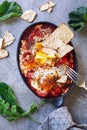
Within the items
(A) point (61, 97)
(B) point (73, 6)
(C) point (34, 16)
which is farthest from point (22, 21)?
(A) point (61, 97)

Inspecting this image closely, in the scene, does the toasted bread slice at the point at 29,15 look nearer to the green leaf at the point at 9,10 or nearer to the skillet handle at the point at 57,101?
the green leaf at the point at 9,10

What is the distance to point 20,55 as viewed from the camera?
103 cm

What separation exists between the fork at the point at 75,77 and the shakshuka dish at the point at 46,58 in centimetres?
1

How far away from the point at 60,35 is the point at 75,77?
0.43 feet

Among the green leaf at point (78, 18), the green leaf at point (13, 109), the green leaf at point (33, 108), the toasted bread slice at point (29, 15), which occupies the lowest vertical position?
the green leaf at point (33, 108)

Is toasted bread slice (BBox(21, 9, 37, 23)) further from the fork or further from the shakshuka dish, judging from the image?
the fork

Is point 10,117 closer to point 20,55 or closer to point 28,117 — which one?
point 28,117

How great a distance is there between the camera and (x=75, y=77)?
1001 millimetres

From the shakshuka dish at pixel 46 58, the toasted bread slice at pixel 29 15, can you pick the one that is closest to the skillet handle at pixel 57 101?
the shakshuka dish at pixel 46 58

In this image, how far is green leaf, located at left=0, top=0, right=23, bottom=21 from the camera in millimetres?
1082

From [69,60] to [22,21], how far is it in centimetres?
20

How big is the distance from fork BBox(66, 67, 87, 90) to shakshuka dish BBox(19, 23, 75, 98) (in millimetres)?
12

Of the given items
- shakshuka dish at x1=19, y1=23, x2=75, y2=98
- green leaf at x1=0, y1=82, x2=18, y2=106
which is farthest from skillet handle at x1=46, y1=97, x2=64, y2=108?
green leaf at x1=0, y1=82, x2=18, y2=106

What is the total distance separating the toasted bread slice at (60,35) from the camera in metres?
1.03
